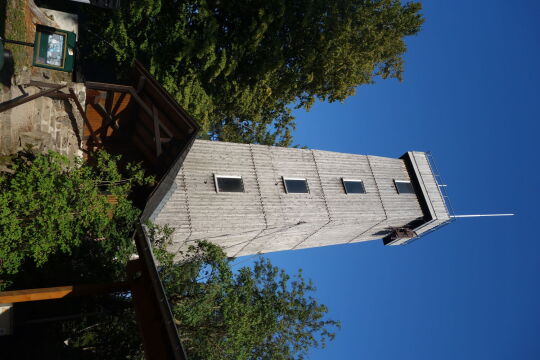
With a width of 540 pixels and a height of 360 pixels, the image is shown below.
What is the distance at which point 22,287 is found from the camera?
12.6 meters

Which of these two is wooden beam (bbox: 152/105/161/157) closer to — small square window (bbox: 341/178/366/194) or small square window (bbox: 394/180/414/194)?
small square window (bbox: 341/178/366/194)

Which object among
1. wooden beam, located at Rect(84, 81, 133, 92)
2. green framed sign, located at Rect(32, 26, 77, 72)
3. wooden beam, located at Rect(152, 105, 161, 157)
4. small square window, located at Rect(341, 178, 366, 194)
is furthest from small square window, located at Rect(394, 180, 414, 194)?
green framed sign, located at Rect(32, 26, 77, 72)

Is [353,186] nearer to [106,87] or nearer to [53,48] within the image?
[106,87]

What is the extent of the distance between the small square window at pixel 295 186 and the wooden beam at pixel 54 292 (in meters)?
9.67

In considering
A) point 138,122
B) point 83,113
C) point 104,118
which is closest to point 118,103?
point 104,118

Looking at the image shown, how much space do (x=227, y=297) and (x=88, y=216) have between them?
562 centimetres

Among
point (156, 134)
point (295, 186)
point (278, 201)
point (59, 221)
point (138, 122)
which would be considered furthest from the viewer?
point (295, 186)

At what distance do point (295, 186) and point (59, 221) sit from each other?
37.9ft

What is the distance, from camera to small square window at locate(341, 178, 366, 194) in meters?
21.3

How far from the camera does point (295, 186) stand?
1983cm

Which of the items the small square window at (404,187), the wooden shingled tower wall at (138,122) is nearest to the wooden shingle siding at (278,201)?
the small square window at (404,187)

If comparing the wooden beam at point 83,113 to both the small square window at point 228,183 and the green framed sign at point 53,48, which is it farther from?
the small square window at point 228,183

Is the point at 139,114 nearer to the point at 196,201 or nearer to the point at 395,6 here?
the point at 196,201

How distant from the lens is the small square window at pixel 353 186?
21297 mm
